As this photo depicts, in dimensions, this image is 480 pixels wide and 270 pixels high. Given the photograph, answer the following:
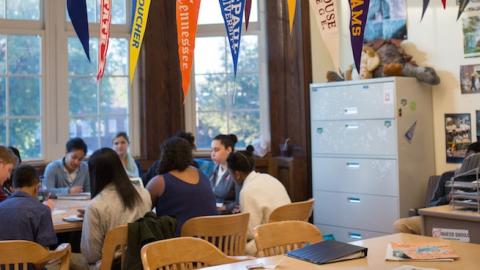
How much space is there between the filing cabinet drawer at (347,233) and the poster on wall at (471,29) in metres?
1.83

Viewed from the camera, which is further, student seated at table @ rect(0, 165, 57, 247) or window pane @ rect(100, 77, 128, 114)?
window pane @ rect(100, 77, 128, 114)

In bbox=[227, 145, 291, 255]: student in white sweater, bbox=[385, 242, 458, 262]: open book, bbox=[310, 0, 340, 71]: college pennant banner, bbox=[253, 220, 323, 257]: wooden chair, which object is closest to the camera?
bbox=[385, 242, 458, 262]: open book

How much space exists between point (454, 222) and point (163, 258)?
1.89 metres

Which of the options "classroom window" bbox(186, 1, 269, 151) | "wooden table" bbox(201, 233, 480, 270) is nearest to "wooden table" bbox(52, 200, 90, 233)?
"wooden table" bbox(201, 233, 480, 270)

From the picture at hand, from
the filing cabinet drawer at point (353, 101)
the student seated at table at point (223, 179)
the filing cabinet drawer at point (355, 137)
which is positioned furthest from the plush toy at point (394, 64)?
the student seated at table at point (223, 179)

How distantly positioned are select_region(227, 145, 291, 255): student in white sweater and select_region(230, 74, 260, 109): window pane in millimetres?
2505

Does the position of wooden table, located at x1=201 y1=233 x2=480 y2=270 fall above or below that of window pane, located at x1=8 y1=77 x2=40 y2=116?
below

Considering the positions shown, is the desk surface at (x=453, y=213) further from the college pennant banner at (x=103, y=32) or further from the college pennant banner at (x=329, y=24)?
the college pennant banner at (x=103, y=32)

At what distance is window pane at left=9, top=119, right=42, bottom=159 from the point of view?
19.5ft

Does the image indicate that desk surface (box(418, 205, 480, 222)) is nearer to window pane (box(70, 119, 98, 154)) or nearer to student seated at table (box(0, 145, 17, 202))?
student seated at table (box(0, 145, 17, 202))

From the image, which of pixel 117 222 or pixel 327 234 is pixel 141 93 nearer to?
pixel 327 234

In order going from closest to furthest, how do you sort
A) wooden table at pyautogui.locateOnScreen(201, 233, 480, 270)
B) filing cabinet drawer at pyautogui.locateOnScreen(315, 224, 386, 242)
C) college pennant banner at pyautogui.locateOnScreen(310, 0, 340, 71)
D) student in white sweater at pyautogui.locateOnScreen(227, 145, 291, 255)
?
1. wooden table at pyautogui.locateOnScreen(201, 233, 480, 270)
2. college pennant banner at pyautogui.locateOnScreen(310, 0, 340, 71)
3. student in white sweater at pyautogui.locateOnScreen(227, 145, 291, 255)
4. filing cabinet drawer at pyautogui.locateOnScreen(315, 224, 386, 242)

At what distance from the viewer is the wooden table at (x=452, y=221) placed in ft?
10.9

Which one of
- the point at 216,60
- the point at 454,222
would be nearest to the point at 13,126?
the point at 216,60
